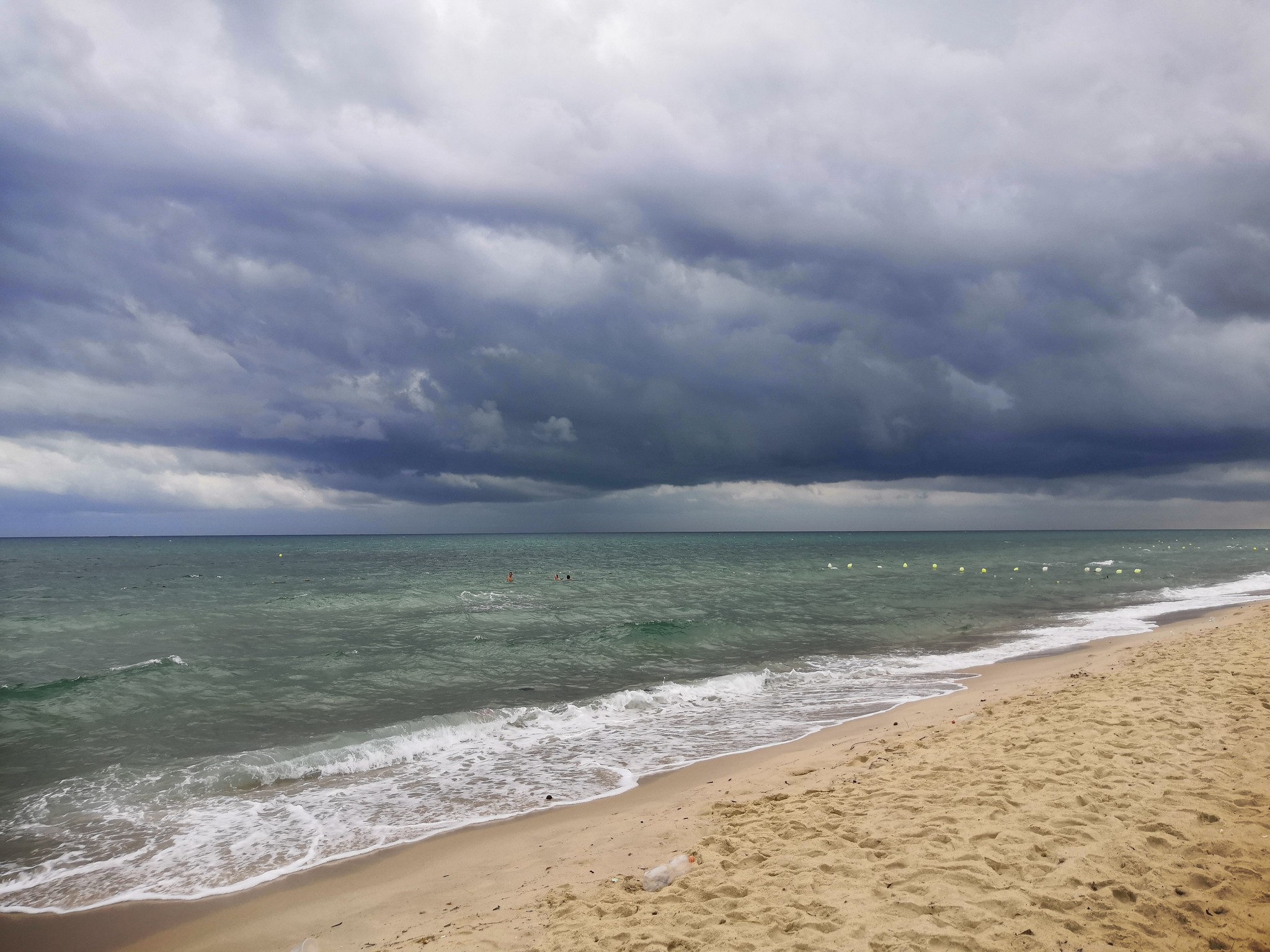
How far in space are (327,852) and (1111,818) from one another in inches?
330

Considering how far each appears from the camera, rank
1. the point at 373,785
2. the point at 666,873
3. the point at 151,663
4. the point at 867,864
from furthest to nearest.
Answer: the point at 151,663, the point at 373,785, the point at 666,873, the point at 867,864

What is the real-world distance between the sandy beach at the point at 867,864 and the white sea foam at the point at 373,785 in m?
0.56

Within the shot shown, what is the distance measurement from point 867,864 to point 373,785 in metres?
7.77

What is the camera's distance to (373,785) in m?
10.3

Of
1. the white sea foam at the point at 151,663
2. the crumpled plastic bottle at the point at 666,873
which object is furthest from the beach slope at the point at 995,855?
the white sea foam at the point at 151,663

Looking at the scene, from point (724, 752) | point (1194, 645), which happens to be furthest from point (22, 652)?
point (1194, 645)

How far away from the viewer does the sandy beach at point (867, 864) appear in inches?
188

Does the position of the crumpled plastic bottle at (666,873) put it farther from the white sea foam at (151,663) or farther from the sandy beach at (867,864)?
the white sea foam at (151,663)

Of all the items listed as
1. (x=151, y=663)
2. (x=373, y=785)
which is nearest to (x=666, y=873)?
(x=373, y=785)

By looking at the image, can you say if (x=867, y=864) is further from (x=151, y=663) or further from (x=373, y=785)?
(x=151, y=663)

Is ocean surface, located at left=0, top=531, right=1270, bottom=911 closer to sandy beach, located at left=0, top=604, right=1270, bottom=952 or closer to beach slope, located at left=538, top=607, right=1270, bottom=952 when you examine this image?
sandy beach, located at left=0, top=604, right=1270, bottom=952

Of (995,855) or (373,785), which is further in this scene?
(373,785)

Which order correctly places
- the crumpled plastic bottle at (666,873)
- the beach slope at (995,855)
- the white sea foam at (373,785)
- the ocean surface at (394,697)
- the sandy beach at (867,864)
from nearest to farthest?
the beach slope at (995,855), the sandy beach at (867,864), the crumpled plastic bottle at (666,873), the white sea foam at (373,785), the ocean surface at (394,697)

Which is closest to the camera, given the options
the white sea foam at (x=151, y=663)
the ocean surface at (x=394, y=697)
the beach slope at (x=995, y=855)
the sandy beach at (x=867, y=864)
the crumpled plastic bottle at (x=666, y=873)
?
the beach slope at (x=995, y=855)
